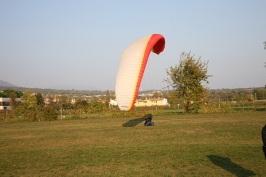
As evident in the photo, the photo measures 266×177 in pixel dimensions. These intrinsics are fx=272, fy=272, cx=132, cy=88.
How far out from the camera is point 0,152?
35.3ft

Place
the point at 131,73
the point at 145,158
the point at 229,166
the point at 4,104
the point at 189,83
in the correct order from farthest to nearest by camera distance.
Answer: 1. the point at 4,104
2. the point at 189,83
3. the point at 131,73
4. the point at 145,158
5. the point at 229,166

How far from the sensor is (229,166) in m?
6.98

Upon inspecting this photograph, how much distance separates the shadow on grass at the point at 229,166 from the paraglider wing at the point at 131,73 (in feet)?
15.9

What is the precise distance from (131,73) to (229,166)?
250 inches

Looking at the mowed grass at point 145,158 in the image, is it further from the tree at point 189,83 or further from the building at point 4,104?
the building at point 4,104

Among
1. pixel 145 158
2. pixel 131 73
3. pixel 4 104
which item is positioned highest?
pixel 131 73

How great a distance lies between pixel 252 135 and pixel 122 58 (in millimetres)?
6892

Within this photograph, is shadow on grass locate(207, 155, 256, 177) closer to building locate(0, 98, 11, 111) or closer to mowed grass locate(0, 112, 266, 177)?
mowed grass locate(0, 112, 266, 177)

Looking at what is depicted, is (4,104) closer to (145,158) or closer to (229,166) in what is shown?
(145,158)

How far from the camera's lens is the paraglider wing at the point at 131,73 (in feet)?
39.3

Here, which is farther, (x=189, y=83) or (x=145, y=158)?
(x=189, y=83)

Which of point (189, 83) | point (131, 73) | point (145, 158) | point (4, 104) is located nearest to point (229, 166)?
point (145, 158)

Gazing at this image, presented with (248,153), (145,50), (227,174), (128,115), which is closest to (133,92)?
(145,50)

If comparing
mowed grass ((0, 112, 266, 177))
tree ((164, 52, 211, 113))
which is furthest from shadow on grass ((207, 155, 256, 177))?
tree ((164, 52, 211, 113))
